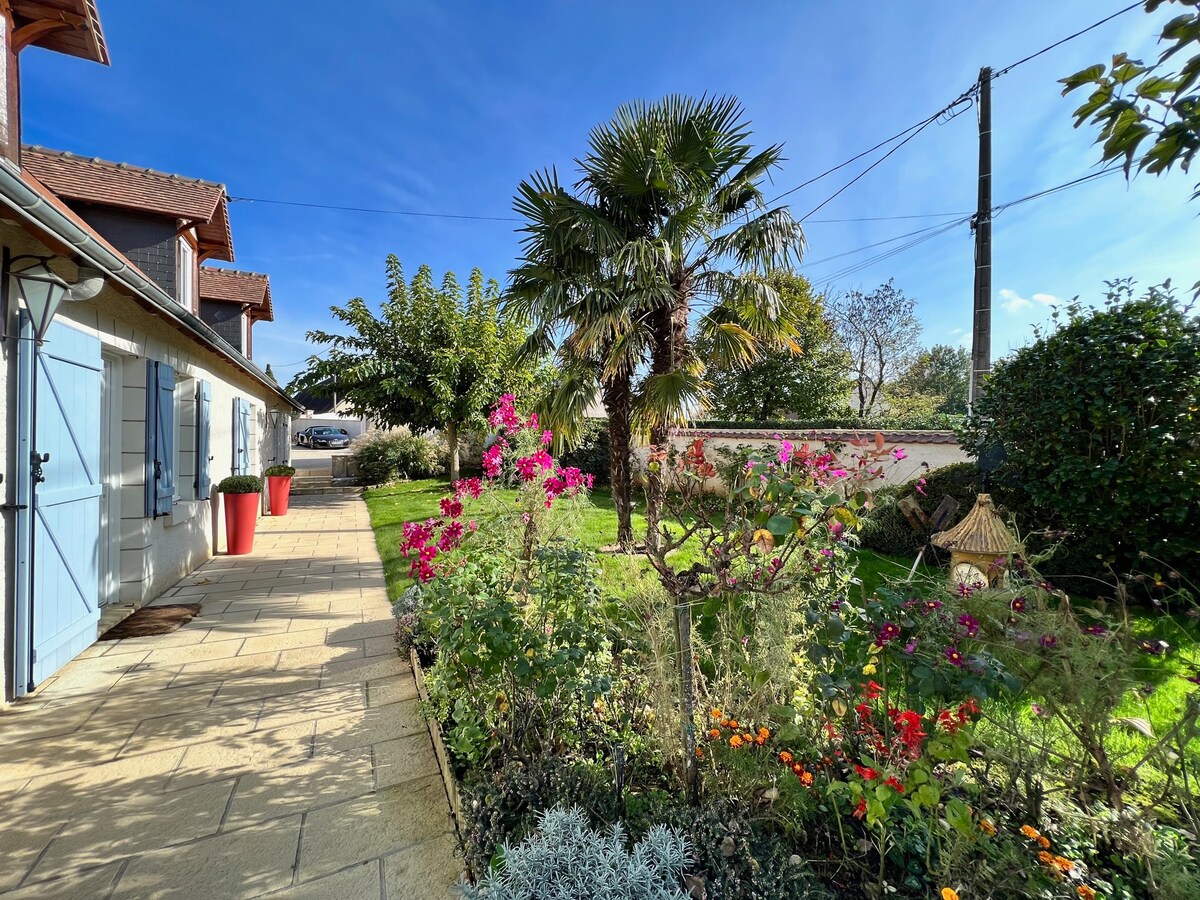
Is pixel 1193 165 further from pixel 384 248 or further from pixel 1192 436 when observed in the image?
pixel 384 248

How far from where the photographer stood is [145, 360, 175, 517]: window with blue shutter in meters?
4.76

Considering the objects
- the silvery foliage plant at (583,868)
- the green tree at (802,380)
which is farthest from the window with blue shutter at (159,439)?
the green tree at (802,380)

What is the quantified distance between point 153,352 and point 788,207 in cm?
697

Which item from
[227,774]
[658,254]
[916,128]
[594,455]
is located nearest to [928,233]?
[916,128]

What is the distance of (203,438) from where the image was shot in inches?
241

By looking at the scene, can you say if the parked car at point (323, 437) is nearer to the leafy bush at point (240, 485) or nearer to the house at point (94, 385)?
the house at point (94, 385)

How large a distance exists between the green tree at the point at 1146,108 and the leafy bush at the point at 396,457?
15.9m

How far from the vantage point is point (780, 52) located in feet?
21.0

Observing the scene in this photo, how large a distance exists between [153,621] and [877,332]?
77.8ft

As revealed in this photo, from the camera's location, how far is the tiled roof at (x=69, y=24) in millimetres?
3891

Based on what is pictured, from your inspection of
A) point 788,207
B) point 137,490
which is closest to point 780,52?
point 788,207

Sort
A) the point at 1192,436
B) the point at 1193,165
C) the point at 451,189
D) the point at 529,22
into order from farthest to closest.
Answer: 1. the point at 451,189
2. the point at 529,22
3. the point at 1192,436
4. the point at 1193,165

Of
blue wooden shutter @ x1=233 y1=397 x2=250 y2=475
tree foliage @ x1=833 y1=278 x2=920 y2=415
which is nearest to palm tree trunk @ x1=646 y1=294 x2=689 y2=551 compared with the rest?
blue wooden shutter @ x1=233 y1=397 x2=250 y2=475

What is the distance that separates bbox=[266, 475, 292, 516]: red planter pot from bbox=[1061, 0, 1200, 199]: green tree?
12162 mm
